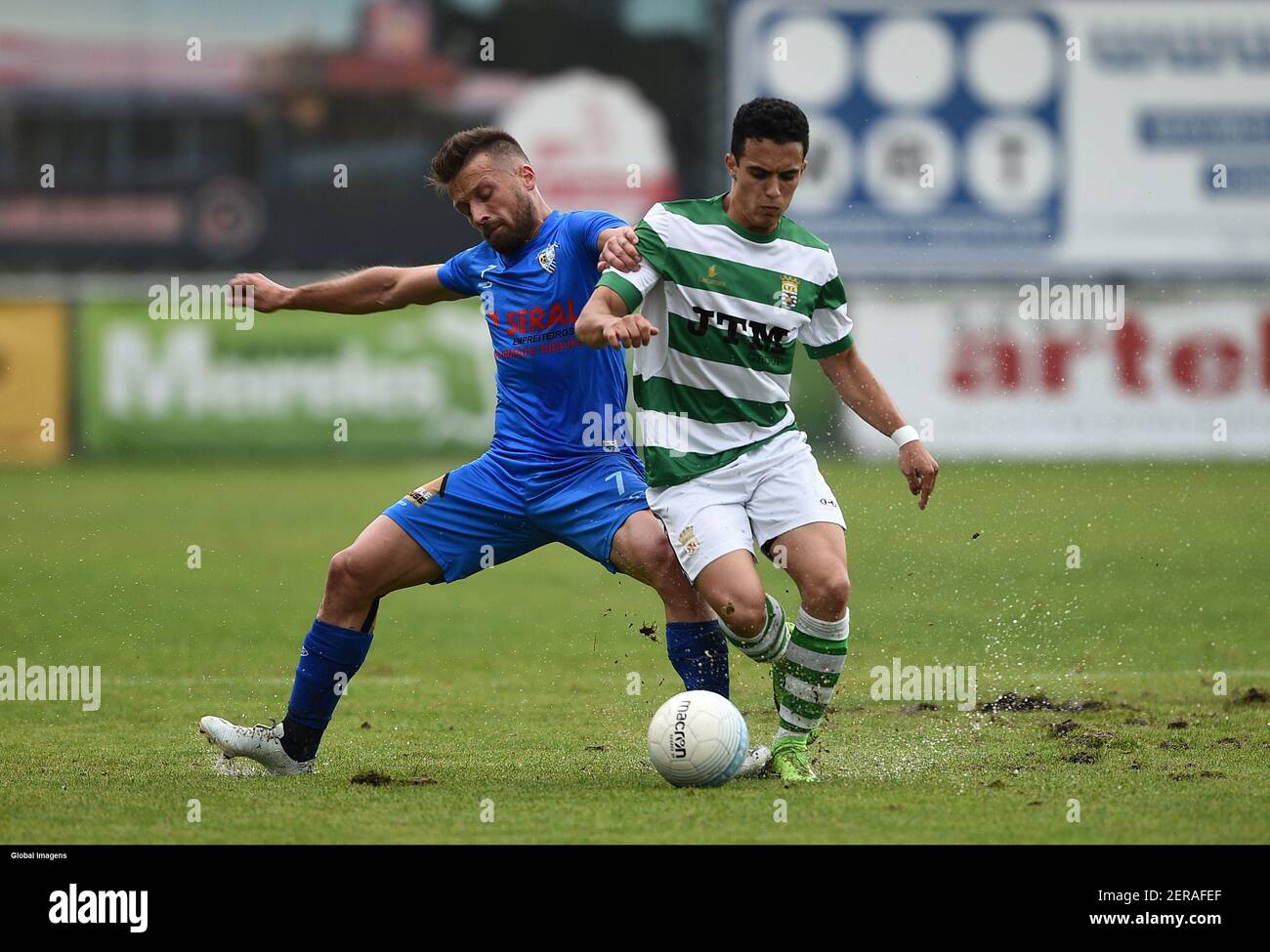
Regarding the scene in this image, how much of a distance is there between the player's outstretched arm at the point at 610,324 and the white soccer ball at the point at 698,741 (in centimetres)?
121

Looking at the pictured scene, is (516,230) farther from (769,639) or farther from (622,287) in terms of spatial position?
(769,639)

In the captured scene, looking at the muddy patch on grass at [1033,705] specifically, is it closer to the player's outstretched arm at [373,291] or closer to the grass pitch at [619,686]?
the grass pitch at [619,686]

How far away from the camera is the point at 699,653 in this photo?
19.9 feet

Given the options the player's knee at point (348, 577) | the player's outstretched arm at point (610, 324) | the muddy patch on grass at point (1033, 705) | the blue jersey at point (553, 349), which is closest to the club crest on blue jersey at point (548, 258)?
the blue jersey at point (553, 349)

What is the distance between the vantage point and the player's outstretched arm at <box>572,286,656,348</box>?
5.38m

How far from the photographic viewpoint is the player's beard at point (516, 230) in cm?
625

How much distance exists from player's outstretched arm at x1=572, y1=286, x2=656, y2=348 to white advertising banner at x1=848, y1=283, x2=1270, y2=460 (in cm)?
1575

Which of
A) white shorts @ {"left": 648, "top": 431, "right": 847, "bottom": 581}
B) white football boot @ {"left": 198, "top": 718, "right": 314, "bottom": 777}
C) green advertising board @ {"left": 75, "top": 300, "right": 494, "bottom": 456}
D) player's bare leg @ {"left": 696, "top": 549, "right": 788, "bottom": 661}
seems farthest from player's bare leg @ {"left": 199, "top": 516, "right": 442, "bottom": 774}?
green advertising board @ {"left": 75, "top": 300, "right": 494, "bottom": 456}

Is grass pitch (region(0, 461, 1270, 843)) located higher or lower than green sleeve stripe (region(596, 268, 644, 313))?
lower

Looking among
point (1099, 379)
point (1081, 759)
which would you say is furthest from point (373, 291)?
point (1099, 379)

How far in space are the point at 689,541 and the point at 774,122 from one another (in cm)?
143

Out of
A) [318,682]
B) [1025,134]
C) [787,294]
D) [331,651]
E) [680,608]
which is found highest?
[1025,134]

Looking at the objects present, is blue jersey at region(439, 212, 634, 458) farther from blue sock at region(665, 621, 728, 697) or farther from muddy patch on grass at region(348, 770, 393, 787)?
muddy patch on grass at region(348, 770, 393, 787)
